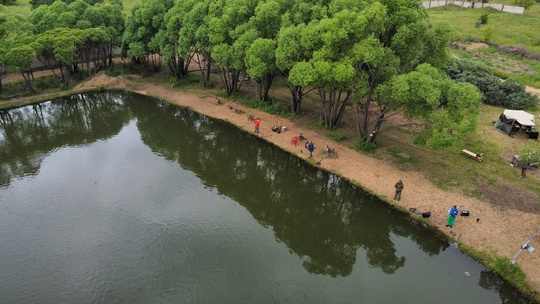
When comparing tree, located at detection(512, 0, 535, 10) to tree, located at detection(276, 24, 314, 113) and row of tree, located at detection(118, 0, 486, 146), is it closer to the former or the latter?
row of tree, located at detection(118, 0, 486, 146)

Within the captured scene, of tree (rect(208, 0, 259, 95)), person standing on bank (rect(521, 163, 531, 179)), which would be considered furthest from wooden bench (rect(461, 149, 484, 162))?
tree (rect(208, 0, 259, 95))

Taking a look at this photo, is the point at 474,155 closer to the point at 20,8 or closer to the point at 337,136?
the point at 337,136

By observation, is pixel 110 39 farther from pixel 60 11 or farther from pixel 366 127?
pixel 366 127

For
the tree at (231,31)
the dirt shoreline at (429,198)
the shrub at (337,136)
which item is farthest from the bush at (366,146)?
the tree at (231,31)

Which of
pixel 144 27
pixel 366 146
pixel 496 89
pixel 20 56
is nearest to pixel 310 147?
pixel 366 146

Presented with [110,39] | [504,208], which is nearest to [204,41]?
[110,39]
